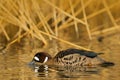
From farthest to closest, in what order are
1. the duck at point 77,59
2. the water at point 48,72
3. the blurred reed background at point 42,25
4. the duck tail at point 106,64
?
the blurred reed background at point 42,25
the duck at point 77,59
the duck tail at point 106,64
the water at point 48,72

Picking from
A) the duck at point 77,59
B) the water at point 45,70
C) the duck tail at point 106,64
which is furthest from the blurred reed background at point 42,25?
the duck tail at point 106,64

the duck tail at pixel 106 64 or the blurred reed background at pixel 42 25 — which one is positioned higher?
the blurred reed background at pixel 42 25

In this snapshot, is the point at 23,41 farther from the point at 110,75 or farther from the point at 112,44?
the point at 110,75

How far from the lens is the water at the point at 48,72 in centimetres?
910

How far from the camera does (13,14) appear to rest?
13.6 m

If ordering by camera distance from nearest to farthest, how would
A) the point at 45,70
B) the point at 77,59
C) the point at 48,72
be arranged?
the point at 48,72, the point at 45,70, the point at 77,59

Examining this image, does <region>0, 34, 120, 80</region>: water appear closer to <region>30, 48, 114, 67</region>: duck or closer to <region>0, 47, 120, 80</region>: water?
<region>0, 47, 120, 80</region>: water

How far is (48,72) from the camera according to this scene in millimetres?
9820

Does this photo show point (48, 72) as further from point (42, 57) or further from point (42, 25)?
point (42, 25)

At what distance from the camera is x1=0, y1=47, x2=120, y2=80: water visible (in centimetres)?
910

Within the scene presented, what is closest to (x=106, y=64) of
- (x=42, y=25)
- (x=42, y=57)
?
(x=42, y=57)

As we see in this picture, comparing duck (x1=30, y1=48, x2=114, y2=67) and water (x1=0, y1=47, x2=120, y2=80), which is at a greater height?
duck (x1=30, y1=48, x2=114, y2=67)

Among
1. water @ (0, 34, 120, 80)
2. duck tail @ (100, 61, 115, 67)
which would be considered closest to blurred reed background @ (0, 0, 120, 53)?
water @ (0, 34, 120, 80)

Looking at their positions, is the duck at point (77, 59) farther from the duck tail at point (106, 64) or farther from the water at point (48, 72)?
the water at point (48, 72)
